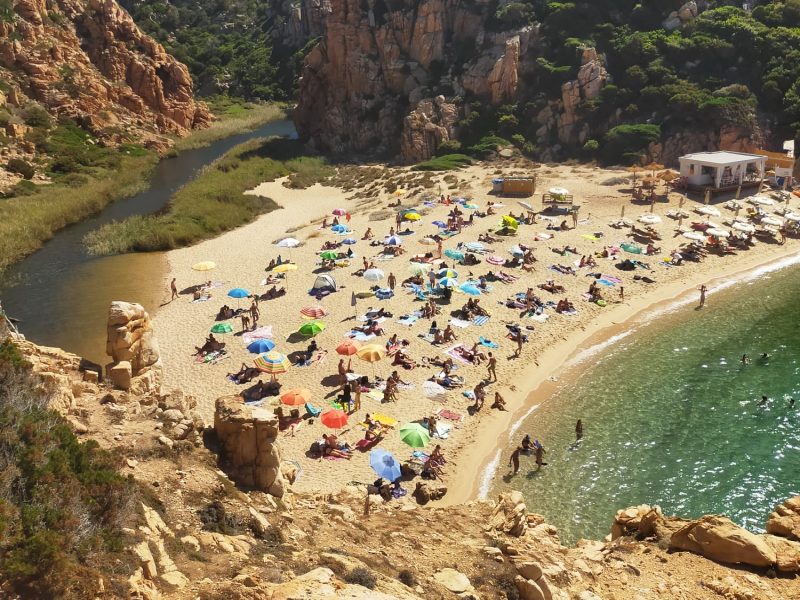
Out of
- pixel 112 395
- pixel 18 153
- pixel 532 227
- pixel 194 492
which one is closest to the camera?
pixel 194 492

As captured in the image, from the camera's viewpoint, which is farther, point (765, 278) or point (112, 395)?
point (765, 278)

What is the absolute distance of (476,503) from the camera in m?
15.4

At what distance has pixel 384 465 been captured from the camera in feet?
55.1

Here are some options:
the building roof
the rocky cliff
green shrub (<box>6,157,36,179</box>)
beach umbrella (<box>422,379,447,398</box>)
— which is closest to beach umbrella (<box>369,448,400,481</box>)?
beach umbrella (<box>422,379,447,398</box>)

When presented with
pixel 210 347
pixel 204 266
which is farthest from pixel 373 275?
pixel 204 266

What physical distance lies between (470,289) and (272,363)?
11571mm

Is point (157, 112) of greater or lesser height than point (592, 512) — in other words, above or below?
above

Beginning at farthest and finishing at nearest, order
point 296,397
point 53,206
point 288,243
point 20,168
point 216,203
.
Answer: point 20,168 < point 216,203 < point 53,206 < point 288,243 < point 296,397

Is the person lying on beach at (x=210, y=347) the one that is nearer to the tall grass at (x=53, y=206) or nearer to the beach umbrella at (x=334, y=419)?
the beach umbrella at (x=334, y=419)

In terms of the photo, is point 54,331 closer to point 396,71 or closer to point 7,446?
point 7,446

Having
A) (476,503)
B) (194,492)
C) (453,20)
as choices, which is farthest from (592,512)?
(453,20)

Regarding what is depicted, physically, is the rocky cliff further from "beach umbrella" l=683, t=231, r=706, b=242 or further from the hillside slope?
"beach umbrella" l=683, t=231, r=706, b=242

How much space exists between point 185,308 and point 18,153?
3540cm

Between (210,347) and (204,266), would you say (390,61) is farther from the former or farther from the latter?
(210,347)
